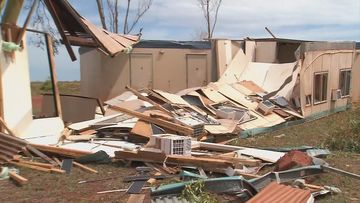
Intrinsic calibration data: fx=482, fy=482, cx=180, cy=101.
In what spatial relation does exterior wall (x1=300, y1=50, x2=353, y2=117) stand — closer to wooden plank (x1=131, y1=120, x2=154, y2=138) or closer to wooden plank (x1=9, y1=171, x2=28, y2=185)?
wooden plank (x1=131, y1=120, x2=154, y2=138)

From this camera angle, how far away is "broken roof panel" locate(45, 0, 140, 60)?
1078 centimetres

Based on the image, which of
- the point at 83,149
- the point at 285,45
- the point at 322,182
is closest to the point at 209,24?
the point at 285,45

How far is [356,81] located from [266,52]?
575cm

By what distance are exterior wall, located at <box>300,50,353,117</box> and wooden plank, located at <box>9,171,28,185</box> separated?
11264 millimetres

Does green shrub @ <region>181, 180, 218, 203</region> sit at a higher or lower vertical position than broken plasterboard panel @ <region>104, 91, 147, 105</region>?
lower

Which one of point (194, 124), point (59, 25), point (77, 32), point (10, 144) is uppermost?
point (59, 25)

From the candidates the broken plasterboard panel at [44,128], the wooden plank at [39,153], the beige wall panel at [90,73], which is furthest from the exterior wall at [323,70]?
the wooden plank at [39,153]

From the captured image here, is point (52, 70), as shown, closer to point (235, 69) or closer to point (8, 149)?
point (8, 149)

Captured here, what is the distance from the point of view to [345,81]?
2016 centimetres

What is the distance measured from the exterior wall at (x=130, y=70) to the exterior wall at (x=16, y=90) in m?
5.77

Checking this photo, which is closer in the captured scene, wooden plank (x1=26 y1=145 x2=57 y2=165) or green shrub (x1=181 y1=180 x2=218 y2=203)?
green shrub (x1=181 y1=180 x2=218 y2=203)

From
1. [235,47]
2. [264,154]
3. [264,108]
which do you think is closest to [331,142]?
[264,154]

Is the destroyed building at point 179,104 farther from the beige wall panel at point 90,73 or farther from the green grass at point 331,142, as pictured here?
the green grass at point 331,142

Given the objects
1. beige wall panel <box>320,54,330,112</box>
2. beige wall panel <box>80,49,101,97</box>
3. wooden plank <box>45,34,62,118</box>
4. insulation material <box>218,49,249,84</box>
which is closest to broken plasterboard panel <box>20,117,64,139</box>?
wooden plank <box>45,34,62,118</box>
